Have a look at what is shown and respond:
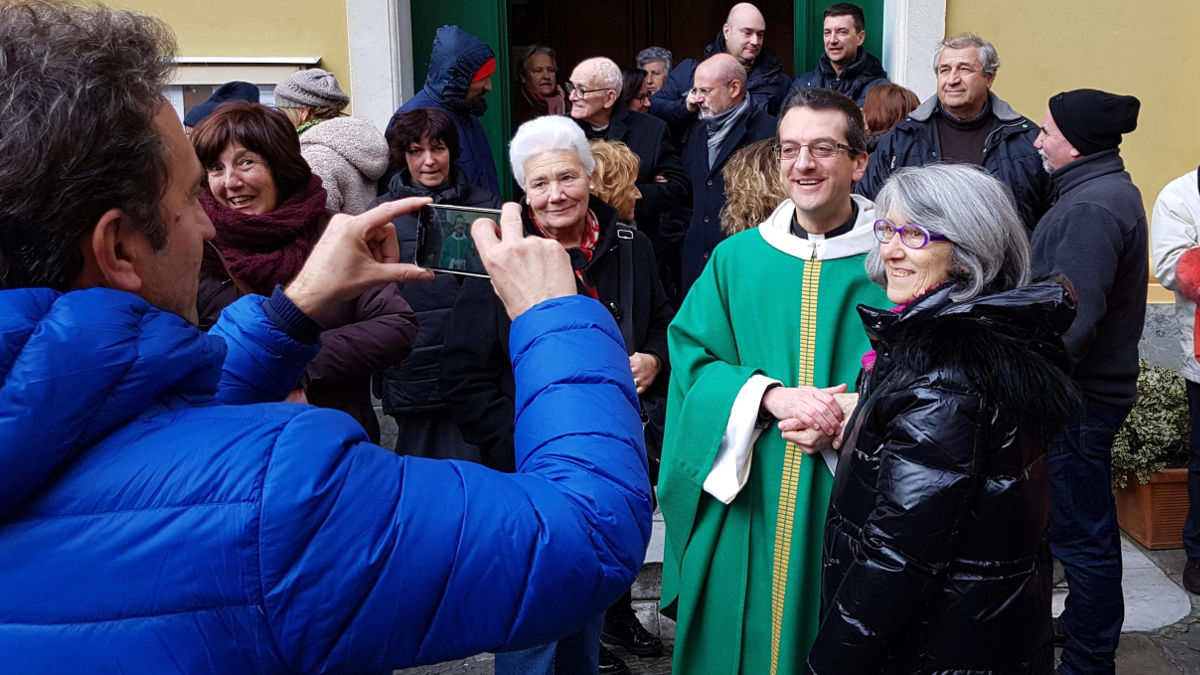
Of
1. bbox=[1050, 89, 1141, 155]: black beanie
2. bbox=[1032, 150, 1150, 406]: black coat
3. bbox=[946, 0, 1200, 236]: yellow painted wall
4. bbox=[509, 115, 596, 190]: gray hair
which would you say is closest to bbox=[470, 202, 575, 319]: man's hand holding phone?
bbox=[509, 115, 596, 190]: gray hair

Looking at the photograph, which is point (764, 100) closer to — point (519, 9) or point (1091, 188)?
point (1091, 188)

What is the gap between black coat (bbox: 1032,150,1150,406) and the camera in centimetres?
364

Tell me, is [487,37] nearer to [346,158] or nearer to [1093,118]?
[346,158]

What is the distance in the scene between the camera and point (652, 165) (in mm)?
5898

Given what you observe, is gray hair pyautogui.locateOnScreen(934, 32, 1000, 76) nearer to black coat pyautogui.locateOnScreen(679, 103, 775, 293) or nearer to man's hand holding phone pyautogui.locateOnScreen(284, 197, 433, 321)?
black coat pyautogui.locateOnScreen(679, 103, 775, 293)

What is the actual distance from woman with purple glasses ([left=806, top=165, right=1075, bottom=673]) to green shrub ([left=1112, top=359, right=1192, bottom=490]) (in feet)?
9.52

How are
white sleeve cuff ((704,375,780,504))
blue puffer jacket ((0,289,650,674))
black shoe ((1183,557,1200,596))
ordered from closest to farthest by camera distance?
1. blue puffer jacket ((0,289,650,674))
2. white sleeve cuff ((704,375,780,504))
3. black shoe ((1183,557,1200,596))

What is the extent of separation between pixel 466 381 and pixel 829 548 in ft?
4.13

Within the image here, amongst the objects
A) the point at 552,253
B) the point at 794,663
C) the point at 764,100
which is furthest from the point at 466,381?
the point at 764,100

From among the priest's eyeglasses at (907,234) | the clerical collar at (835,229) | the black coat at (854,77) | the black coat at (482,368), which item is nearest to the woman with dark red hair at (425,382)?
the black coat at (482,368)

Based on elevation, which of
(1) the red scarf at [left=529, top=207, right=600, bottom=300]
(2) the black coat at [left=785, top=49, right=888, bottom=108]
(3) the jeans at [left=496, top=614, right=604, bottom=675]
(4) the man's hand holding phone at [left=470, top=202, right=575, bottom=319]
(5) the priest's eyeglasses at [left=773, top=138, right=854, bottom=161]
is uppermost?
(2) the black coat at [left=785, top=49, right=888, bottom=108]

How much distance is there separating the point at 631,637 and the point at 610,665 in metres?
0.19

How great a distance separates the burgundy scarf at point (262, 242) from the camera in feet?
9.73

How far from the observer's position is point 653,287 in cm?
353
